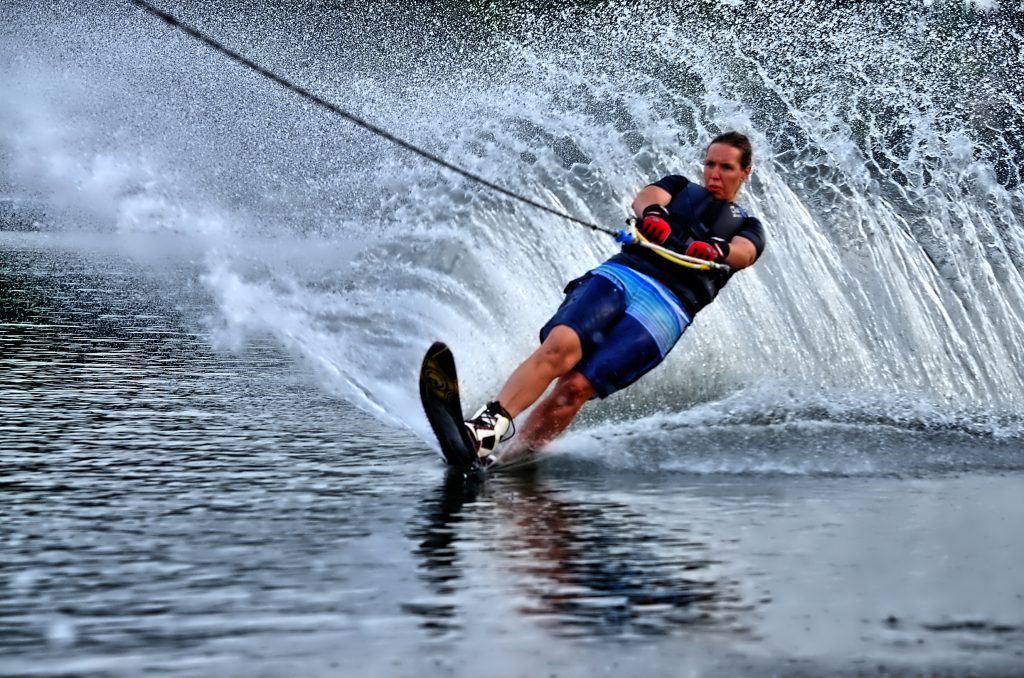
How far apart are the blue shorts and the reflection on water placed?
0.83m

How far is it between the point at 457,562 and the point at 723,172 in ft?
9.80

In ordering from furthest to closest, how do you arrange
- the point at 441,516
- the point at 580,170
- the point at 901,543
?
the point at 580,170 < the point at 441,516 < the point at 901,543

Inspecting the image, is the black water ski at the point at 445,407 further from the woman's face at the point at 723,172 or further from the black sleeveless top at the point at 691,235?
the woman's face at the point at 723,172

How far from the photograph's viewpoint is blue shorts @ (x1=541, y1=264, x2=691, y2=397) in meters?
6.87

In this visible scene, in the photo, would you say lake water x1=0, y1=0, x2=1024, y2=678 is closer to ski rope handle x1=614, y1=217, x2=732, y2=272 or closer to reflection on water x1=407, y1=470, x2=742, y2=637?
reflection on water x1=407, y1=470, x2=742, y2=637

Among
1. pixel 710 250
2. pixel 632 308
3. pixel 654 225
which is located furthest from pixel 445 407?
pixel 710 250

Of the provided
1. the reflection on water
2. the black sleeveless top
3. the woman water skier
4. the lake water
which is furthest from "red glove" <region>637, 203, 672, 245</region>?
the reflection on water

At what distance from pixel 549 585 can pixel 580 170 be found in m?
15.4

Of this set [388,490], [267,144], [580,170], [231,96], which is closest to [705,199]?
[388,490]

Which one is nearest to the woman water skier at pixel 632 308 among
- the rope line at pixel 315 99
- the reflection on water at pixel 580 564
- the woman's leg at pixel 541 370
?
the woman's leg at pixel 541 370

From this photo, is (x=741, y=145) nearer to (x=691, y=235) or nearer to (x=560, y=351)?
(x=691, y=235)

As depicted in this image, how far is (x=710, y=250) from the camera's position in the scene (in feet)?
22.5

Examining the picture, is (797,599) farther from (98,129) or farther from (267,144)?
(267,144)

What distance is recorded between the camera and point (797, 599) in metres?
4.43
